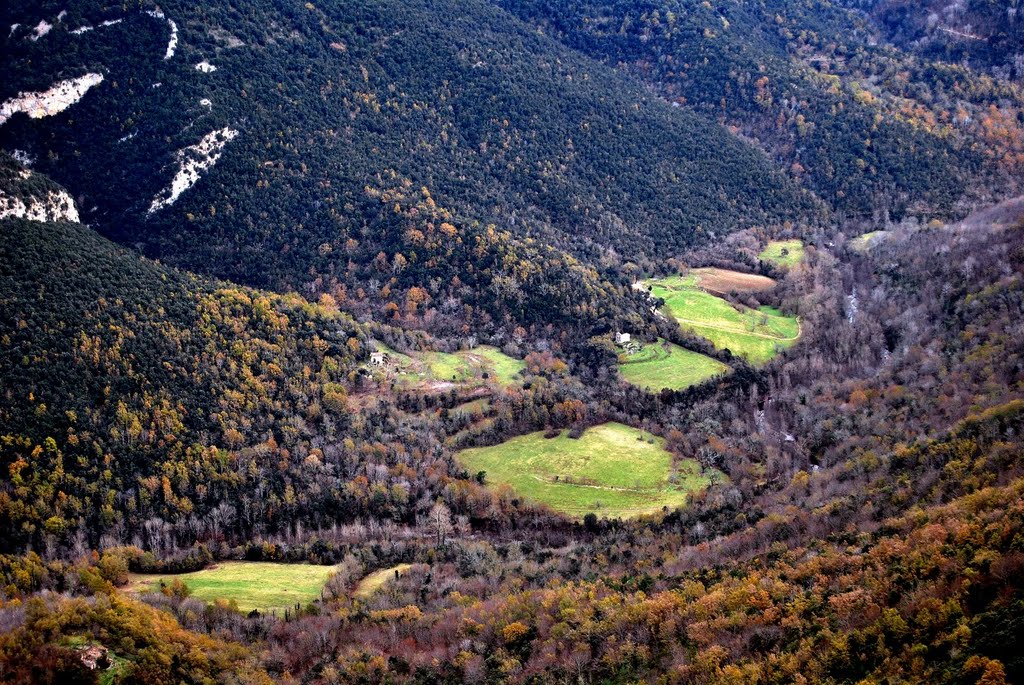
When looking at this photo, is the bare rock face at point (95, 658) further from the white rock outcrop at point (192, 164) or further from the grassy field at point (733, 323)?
the white rock outcrop at point (192, 164)

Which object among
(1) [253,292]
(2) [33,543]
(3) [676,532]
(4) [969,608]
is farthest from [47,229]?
(4) [969,608]

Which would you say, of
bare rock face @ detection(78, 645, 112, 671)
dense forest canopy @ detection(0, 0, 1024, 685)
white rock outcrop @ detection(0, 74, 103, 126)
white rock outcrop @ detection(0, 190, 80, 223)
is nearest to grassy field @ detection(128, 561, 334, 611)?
dense forest canopy @ detection(0, 0, 1024, 685)

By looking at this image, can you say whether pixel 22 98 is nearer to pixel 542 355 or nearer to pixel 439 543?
pixel 542 355

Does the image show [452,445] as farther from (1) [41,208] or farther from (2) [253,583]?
(1) [41,208]

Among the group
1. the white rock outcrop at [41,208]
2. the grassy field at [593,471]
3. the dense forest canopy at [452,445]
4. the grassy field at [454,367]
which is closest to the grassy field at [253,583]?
the dense forest canopy at [452,445]

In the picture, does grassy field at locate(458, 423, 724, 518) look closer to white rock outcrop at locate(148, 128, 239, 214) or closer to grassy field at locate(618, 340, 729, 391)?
grassy field at locate(618, 340, 729, 391)

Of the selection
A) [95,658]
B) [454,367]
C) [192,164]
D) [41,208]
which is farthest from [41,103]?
[95,658]
